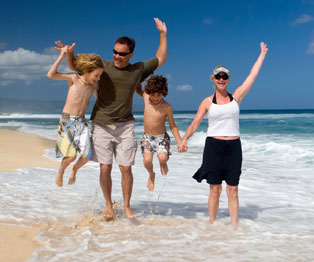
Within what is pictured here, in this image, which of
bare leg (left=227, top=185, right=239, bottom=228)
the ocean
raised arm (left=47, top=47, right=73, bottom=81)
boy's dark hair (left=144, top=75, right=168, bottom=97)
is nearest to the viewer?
the ocean

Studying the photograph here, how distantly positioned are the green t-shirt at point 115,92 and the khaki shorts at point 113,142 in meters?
0.09

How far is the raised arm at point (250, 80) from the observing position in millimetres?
4602

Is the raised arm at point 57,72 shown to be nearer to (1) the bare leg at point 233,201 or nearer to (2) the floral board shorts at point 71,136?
(2) the floral board shorts at point 71,136

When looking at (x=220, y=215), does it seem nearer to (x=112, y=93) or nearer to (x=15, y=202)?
(x=112, y=93)

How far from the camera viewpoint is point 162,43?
488 centimetres

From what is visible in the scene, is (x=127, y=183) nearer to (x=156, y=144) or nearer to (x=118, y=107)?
(x=156, y=144)

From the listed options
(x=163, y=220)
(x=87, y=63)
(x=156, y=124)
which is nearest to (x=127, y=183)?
(x=163, y=220)

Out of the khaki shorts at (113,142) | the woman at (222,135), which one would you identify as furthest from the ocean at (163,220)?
the khaki shorts at (113,142)

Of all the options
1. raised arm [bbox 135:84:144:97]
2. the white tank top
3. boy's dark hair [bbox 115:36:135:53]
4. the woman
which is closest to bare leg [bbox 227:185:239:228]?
the woman

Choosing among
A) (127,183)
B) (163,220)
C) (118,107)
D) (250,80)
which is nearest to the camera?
(118,107)

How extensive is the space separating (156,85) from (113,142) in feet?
2.89

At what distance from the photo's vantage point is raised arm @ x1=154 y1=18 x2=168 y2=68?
191 inches

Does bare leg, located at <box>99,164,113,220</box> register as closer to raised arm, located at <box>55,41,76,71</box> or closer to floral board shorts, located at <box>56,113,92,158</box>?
floral board shorts, located at <box>56,113,92,158</box>

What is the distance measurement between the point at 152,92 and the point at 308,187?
4.67m
